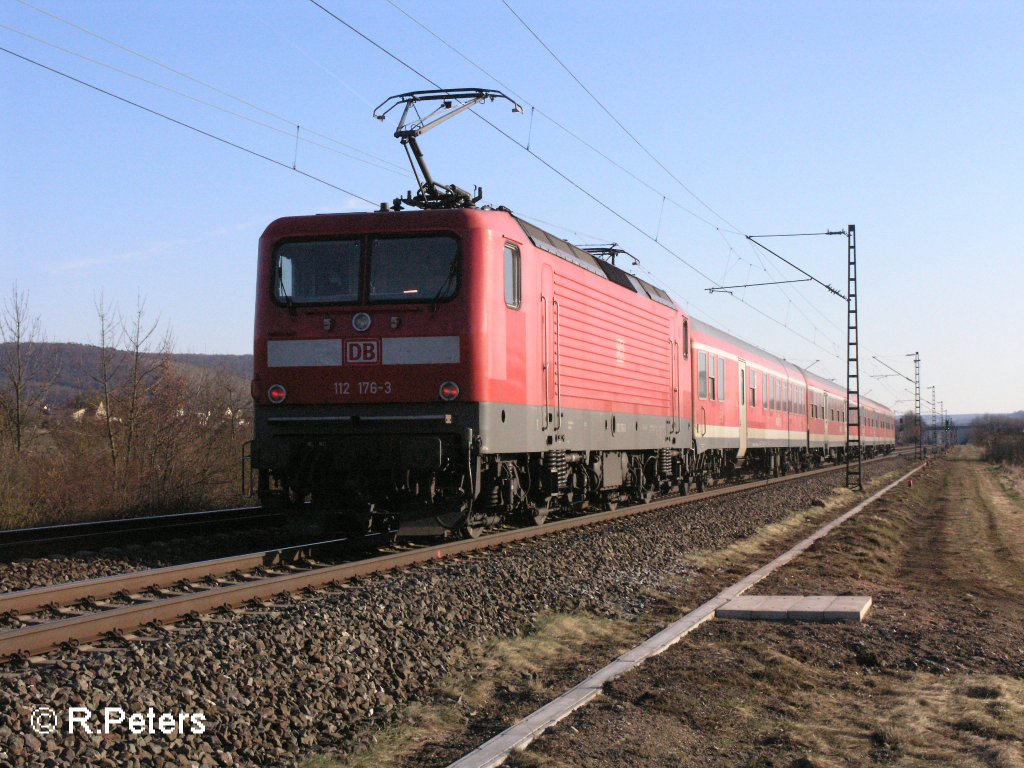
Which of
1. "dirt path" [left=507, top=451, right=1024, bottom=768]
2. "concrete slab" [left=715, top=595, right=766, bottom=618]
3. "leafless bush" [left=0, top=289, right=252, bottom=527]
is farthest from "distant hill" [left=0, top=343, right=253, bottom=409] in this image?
"dirt path" [left=507, top=451, right=1024, bottom=768]

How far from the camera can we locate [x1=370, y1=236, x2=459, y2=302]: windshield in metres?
11.0

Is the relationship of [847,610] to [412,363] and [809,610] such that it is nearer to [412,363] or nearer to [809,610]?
[809,610]

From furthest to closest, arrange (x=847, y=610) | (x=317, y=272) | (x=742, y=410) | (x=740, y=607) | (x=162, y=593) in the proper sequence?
1. (x=742, y=410)
2. (x=317, y=272)
3. (x=740, y=607)
4. (x=162, y=593)
5. (x=847, y=610)

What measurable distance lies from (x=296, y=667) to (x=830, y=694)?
3.07 metres

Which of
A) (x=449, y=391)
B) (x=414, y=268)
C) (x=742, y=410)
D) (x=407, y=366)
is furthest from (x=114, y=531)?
(x=742, y=410)

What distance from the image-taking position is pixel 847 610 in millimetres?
8086

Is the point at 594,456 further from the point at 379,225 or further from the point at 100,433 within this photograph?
the point at 100,433

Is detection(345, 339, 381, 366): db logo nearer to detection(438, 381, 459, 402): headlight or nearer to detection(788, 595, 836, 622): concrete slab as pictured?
detection(438, 381, 459, 402): headlight

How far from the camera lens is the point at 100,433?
20.8 meters

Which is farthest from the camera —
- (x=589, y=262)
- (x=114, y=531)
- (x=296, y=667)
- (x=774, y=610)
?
(x=589, y=262)

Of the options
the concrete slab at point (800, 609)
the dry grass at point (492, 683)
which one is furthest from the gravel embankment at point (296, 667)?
the concrete slab at point (800, 609)

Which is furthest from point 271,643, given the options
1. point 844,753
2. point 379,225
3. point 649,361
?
point 649,361

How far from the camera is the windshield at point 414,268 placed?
11.0 m

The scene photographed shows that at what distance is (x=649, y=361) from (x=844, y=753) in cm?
1327
